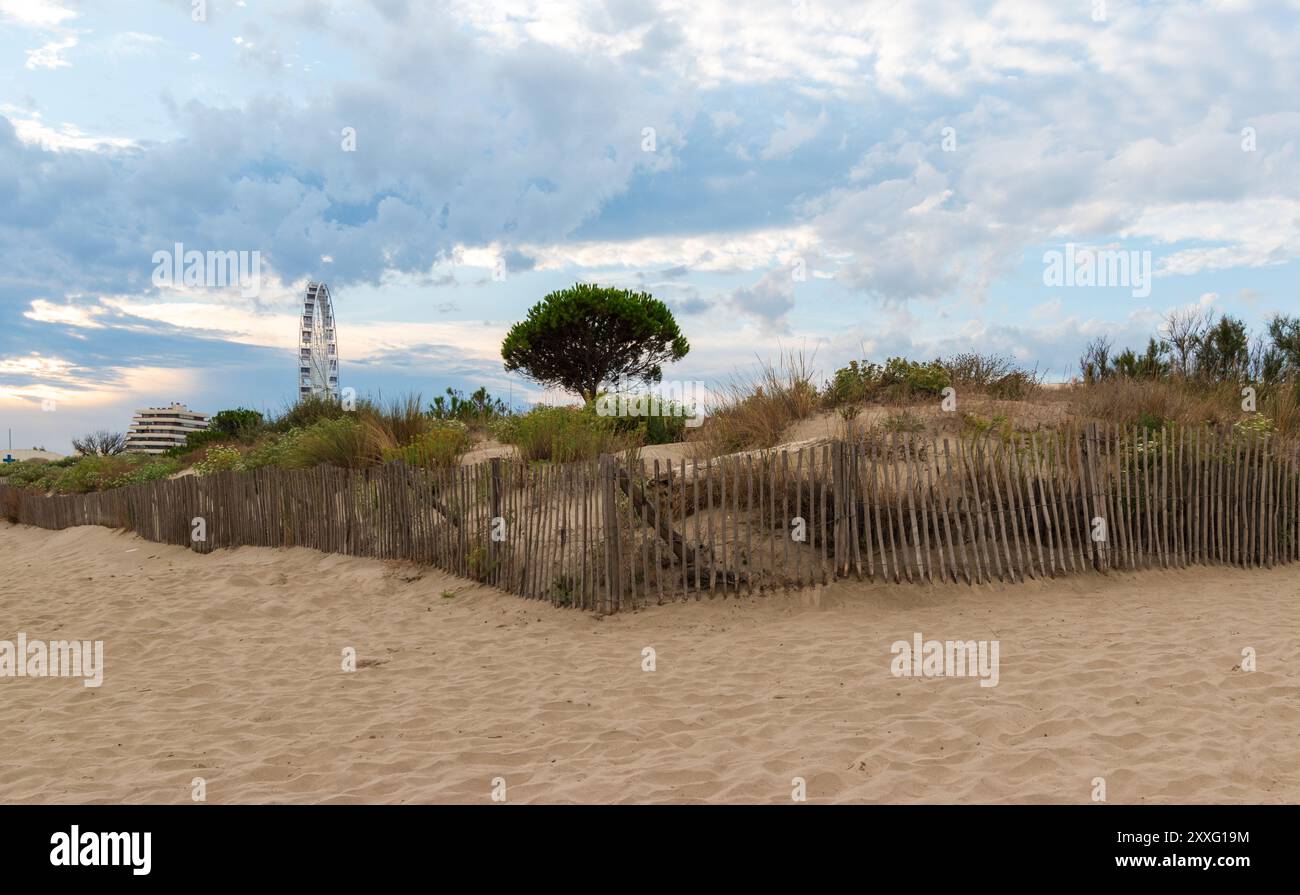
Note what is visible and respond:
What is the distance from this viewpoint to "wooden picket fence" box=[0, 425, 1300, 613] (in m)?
8.91

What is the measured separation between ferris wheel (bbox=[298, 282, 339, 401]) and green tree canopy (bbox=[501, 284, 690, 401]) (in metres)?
5.23

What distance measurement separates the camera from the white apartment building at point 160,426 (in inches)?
1404

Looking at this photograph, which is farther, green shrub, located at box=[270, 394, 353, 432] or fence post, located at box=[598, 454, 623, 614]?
green shrub, located at box=[270, 394, 353, 432]

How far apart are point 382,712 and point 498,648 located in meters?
1.89

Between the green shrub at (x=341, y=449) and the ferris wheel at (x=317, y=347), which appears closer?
the green shrub at (x=341, y=449)

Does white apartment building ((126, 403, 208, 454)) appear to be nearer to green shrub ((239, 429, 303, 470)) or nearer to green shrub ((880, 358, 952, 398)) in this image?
green shrub ((239, 429, 303, 470))

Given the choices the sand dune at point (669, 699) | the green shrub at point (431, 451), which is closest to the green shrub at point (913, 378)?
the sand dune at point (669, 699)

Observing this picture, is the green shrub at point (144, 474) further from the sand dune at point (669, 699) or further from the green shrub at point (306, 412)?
the sand dune at point (669, 699)

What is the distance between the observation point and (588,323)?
86.7ft

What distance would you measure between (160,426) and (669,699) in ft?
122

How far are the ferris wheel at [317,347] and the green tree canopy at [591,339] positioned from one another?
5235 mm

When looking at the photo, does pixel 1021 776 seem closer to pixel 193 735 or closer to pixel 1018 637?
pixel 1018 637

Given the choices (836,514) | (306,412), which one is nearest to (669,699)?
(836,514)

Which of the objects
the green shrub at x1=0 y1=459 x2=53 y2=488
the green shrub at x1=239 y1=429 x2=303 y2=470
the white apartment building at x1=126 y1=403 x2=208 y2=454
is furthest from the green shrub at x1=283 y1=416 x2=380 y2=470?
the white apartment building at x1=126 y1=403 x2=208 y2=454
